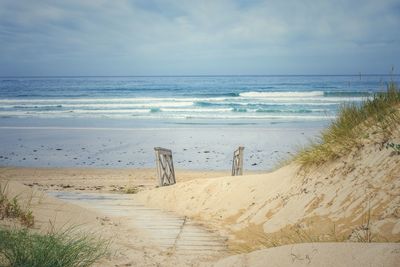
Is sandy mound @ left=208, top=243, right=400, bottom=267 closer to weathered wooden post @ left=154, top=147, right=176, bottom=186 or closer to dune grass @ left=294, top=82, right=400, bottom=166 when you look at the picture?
dune grass @ left=294, top=82, right=400, bottom=166

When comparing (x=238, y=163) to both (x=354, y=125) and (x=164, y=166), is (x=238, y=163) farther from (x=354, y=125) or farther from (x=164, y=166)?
(x=354, y=125)

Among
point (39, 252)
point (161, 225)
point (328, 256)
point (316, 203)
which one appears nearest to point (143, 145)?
point (161, 225)

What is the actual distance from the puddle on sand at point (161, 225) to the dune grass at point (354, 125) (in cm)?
228

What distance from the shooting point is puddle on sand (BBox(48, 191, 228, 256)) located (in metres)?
5.19

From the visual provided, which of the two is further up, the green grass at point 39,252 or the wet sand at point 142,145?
the green grass at point 39,252

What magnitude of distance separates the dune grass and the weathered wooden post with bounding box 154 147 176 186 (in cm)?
441

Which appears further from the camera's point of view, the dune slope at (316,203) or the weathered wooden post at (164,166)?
the weathered wooden post at (164,166)

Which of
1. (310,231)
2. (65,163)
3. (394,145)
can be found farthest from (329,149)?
(65,163)

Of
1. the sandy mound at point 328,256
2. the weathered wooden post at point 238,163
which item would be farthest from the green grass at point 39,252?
the weathered wooden post at point 238,163

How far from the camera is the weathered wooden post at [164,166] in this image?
1026 centimetres

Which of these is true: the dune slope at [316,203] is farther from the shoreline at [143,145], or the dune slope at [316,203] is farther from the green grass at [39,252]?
the shoreline at [143,145]

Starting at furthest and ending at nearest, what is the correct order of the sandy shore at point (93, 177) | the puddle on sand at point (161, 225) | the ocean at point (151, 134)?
the ocean at point (151, 134)
the sandy shore at point (93, 177)
the puddle on sand at point (161, 225)

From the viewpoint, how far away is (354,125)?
6410 mm

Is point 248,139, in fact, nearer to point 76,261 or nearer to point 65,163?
point 65,163
